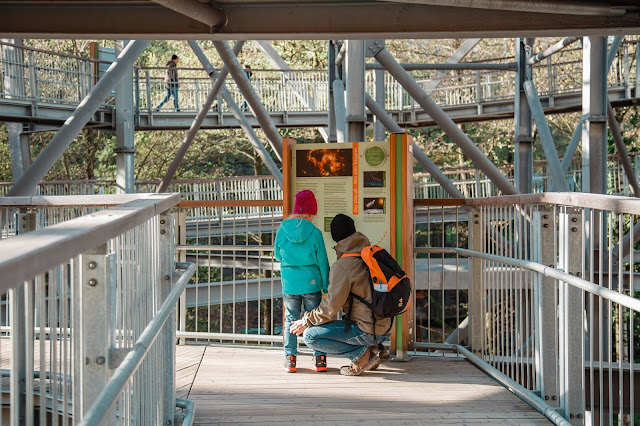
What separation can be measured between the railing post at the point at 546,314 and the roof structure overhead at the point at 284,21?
2211 millimetres

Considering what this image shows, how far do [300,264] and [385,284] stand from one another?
2.83 ft

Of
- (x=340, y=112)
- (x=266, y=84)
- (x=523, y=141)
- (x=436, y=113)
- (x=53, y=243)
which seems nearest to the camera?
(x=53, y=243)

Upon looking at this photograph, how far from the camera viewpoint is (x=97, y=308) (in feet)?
7.56

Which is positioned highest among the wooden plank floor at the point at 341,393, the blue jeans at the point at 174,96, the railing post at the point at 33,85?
the blue jeans at the point at 174,96

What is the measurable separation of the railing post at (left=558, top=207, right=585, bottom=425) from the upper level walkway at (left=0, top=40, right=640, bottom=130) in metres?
15.5

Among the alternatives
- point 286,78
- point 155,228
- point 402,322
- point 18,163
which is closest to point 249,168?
point 286,78

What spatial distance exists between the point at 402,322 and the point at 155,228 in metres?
4.10

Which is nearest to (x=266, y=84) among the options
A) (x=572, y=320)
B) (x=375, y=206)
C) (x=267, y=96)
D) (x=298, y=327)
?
(x=267, y=96)

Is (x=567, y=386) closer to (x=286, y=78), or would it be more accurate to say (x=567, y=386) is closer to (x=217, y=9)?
(x=217, y=9)

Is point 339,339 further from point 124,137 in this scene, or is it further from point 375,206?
point 124,137

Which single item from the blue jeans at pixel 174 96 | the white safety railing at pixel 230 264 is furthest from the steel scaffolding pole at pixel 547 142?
the blue jeans at pixel 174 96

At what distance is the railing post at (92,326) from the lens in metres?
2.28

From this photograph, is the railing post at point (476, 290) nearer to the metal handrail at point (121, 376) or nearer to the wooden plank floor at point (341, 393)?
the wooden plank floor at point (341, 393)

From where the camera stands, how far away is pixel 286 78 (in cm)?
2789
